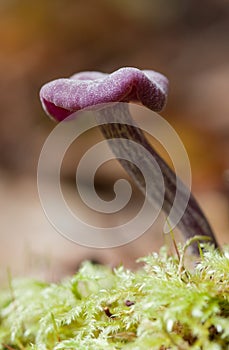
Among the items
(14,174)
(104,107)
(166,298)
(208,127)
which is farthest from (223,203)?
(166,298)

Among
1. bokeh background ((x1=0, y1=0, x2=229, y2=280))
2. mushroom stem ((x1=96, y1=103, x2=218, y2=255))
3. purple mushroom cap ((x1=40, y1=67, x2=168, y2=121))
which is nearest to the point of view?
purple mushroom cap ((x1=40, y1=67, x2=168, y2=121))

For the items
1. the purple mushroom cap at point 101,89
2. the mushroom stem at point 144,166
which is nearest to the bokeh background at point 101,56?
the mushroom stem at point 144,166

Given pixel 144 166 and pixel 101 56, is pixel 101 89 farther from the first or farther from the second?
pixel 101 56

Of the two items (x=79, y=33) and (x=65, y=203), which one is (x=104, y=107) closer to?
(x=65, y=203)

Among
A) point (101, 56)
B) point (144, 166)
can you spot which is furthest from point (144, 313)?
point (101, 56)

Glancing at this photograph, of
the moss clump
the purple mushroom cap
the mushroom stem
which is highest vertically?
the purple mushroom cap

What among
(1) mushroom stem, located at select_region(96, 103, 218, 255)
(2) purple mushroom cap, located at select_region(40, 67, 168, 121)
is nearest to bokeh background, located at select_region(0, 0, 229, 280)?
(1) mushroom stem, located at select_region(96, 103, 218, 255)

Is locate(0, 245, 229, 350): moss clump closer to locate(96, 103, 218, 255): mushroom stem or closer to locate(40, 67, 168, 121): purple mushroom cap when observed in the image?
locate(96, 103, 218, 255): mushroom stem
